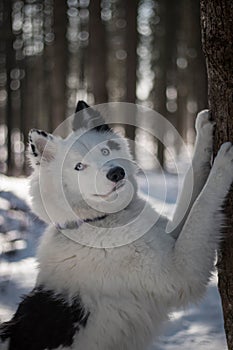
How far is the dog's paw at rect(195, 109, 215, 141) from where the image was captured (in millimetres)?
3604

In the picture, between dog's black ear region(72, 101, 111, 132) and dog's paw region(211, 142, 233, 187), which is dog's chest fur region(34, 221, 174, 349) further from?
dog's black ear region(72, 101, 111, 132)

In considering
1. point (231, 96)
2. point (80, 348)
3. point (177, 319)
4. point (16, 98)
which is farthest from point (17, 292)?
point (16, 98)

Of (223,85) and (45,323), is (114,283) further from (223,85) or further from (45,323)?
(223,85)

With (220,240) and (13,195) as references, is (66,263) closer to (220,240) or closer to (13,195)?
(220,240)

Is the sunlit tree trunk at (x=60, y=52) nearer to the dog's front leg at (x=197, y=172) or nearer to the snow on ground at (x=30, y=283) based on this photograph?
the snow on ground at (x=30, y=283)

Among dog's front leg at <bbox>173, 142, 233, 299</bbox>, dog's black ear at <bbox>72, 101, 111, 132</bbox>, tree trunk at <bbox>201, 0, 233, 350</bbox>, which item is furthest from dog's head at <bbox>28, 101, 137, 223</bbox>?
tree trunk at <bbox>201, 0, 233, 350</bbox>

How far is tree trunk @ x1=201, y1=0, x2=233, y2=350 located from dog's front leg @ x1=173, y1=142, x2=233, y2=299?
0.28 ft

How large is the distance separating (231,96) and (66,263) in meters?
1.73

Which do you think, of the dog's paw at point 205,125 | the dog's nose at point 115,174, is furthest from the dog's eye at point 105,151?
the dog's paw at point 205,125

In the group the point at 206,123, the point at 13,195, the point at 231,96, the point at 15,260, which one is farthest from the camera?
the point at 13,195

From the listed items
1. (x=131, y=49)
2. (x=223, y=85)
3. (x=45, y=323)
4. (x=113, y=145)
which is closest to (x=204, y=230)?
(x=223, y=85)

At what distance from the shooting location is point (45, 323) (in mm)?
3482

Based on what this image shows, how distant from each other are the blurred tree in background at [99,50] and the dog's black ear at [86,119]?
880 cm

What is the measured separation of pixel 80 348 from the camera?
3523 mm
